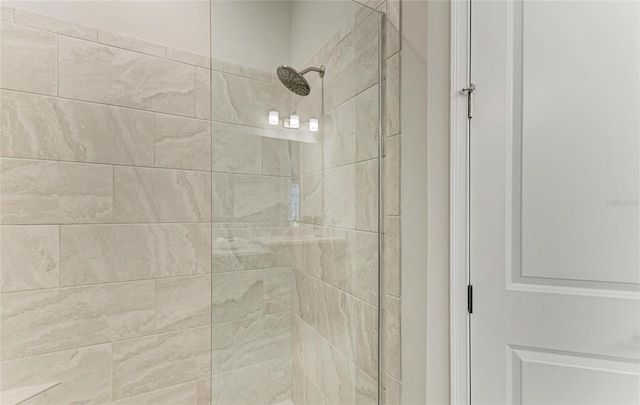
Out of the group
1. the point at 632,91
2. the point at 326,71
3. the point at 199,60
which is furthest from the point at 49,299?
the point at 632,91

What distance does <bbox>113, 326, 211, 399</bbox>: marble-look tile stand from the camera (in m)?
1.38

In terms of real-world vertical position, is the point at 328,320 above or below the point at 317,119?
below

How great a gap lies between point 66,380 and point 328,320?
3.66 feet

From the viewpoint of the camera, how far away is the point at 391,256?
1.07 meters

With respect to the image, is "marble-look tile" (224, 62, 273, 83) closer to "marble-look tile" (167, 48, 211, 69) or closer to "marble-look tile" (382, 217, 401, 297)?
"marble-look tile" (382, 217, 401, 297)

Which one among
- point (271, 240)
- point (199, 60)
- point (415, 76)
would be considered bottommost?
point (271, 240)

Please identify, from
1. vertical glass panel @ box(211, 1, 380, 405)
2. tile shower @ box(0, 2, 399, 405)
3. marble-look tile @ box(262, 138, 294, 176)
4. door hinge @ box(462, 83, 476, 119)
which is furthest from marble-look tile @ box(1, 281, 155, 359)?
door hinge @ box(462, 83, 476, 119)

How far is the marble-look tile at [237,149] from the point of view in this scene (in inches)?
35.4

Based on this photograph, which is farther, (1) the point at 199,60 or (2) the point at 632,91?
(1) the point at 199,60

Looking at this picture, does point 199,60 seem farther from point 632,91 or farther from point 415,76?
point 632,91

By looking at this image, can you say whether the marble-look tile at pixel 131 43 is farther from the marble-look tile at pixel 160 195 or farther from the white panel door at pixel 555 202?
the white panel door at pixel 555 202

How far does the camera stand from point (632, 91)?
28.5 inches

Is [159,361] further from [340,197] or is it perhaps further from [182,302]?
[340,197]

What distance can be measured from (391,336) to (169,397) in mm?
1087
